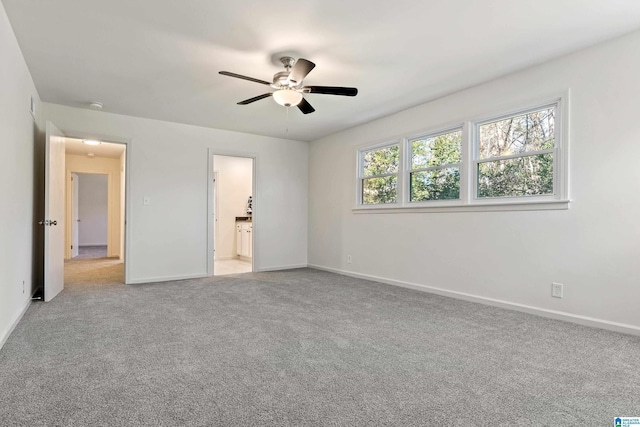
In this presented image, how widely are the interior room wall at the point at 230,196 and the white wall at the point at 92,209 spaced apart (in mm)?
6046

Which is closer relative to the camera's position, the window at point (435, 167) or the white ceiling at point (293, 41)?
the white ceiling at point (293, 41)

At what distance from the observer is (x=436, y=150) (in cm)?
440

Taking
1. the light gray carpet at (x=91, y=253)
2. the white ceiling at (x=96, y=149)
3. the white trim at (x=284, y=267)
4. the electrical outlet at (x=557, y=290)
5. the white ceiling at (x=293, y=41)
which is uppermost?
the white ceiling at (x=293, y=41)

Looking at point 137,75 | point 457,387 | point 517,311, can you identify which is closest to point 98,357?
point 457,387

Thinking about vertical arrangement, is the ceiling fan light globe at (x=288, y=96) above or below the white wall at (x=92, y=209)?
above

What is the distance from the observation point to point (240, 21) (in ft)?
8.50

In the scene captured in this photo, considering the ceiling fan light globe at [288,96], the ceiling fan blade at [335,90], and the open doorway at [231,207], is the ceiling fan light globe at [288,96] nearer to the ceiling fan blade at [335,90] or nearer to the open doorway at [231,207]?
the ceiling fan blade at [335,90]

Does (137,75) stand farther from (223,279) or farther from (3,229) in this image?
(223,279)

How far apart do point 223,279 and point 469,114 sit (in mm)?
4029

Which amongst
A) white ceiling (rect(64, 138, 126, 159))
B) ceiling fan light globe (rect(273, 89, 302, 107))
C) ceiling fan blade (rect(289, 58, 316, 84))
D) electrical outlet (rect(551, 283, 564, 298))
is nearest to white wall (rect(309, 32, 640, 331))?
electrical outlet (rect(551, 283, 564, 298))

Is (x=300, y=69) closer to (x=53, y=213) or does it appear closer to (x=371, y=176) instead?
(x=371, y=176)

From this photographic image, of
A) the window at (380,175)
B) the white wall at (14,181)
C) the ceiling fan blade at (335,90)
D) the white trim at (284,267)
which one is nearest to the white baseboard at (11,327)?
the white wall at (14,181)

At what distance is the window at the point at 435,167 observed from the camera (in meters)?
4.17

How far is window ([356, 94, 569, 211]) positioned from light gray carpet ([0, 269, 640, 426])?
4.02 ft
